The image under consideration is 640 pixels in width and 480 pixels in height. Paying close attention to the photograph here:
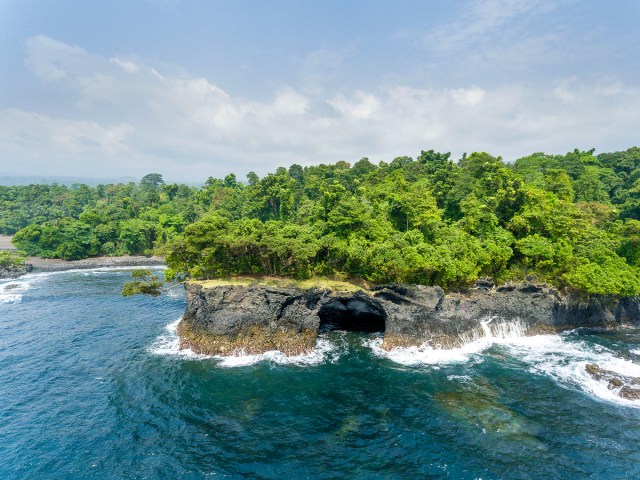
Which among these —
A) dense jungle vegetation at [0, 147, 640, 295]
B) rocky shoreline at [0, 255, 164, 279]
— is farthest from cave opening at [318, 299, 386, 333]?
rocky shoreline at [0, 255, 164, 279]

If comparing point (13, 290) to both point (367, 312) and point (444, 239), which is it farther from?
point (444, 239)

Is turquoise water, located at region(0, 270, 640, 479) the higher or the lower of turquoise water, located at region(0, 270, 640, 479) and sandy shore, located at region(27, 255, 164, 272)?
the lower

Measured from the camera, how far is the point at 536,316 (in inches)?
1603

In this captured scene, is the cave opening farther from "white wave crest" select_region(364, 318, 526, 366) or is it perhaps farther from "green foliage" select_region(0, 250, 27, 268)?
"green foliage" select_region(0, 250, 27, 268)

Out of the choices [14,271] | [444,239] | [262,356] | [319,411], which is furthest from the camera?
[14,271]

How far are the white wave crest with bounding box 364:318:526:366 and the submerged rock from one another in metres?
8.37

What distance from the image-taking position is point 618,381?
2905 centimetres

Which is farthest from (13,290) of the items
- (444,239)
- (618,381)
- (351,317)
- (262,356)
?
(618,381)

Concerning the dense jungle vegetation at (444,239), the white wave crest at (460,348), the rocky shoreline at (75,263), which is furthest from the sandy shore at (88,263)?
the white wave crest at (460,348)

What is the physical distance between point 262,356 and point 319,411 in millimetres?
10225

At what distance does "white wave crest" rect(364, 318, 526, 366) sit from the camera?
113ft

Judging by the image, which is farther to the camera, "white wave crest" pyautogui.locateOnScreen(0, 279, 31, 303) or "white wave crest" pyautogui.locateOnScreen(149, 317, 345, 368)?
"white wave crest" pyautogui.locateOnScreen(0, 279, 31, 303)

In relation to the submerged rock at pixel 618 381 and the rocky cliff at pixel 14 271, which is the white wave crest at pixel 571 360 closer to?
the submerged rock at pixel 618 381

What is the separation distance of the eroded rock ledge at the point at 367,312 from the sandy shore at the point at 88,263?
5939 cm
